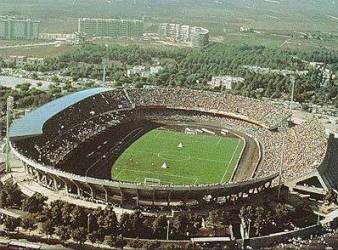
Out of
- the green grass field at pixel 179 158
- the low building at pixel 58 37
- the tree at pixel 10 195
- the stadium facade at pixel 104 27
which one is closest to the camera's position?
the tree at pixel 10 195

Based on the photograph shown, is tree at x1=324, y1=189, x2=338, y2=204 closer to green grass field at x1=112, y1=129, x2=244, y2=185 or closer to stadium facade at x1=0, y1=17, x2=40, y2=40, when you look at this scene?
green grass field at x1=112, y1=129, x2=244, y2=185

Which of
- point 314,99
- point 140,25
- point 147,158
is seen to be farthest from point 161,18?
point 147,158

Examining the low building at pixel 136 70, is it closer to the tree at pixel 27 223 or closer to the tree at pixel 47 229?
the tree at pixel 27 223

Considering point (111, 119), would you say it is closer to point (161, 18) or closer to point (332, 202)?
point (332, 202)

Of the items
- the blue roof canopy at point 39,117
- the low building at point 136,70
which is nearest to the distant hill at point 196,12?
the low building at point 136,70

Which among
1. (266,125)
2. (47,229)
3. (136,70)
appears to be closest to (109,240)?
(47,229)

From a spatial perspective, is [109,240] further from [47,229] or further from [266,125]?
[266,125]

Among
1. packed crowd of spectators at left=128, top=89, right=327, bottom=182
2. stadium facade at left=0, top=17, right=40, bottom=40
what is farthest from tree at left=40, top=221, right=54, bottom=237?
stadium facade at left=0, top=17, right=40, bottom=40
